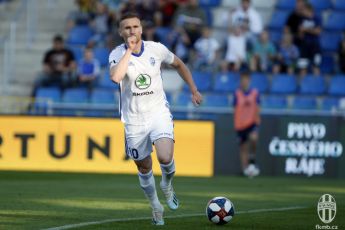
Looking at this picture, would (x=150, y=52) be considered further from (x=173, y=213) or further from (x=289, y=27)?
(x=289, y=27)

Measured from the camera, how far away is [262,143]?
2219 cm

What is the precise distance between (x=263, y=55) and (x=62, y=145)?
5.63 m

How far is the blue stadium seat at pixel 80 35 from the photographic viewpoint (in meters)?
26.1

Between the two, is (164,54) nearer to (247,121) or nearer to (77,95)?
(247,121)

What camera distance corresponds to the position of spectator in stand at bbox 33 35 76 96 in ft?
79.4

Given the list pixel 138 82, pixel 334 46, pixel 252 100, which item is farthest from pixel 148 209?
pixel 334 46

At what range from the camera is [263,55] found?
960 inches

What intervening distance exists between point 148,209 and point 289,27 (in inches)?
500

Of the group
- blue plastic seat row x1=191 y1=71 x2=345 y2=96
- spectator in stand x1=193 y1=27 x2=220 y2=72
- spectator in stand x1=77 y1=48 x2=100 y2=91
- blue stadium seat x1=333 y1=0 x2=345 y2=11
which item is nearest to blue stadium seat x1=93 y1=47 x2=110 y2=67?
spectator in stand x1=77 y1=48 x2=100 y2=91

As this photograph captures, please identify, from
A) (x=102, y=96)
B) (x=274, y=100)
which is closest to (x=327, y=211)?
(x=274, y=100)

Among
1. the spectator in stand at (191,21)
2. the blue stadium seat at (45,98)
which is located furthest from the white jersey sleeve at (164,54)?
the spectator in stand at (191,21)

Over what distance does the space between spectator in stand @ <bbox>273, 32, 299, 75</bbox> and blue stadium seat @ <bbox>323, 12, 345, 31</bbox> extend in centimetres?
182

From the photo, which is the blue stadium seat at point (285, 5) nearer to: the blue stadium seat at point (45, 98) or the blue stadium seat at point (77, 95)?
the blue stadium seat at point (77, 95)

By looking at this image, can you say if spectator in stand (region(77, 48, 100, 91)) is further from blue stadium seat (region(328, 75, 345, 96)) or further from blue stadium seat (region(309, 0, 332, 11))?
blue stadium seat (region(309, 0, 332, 11))
